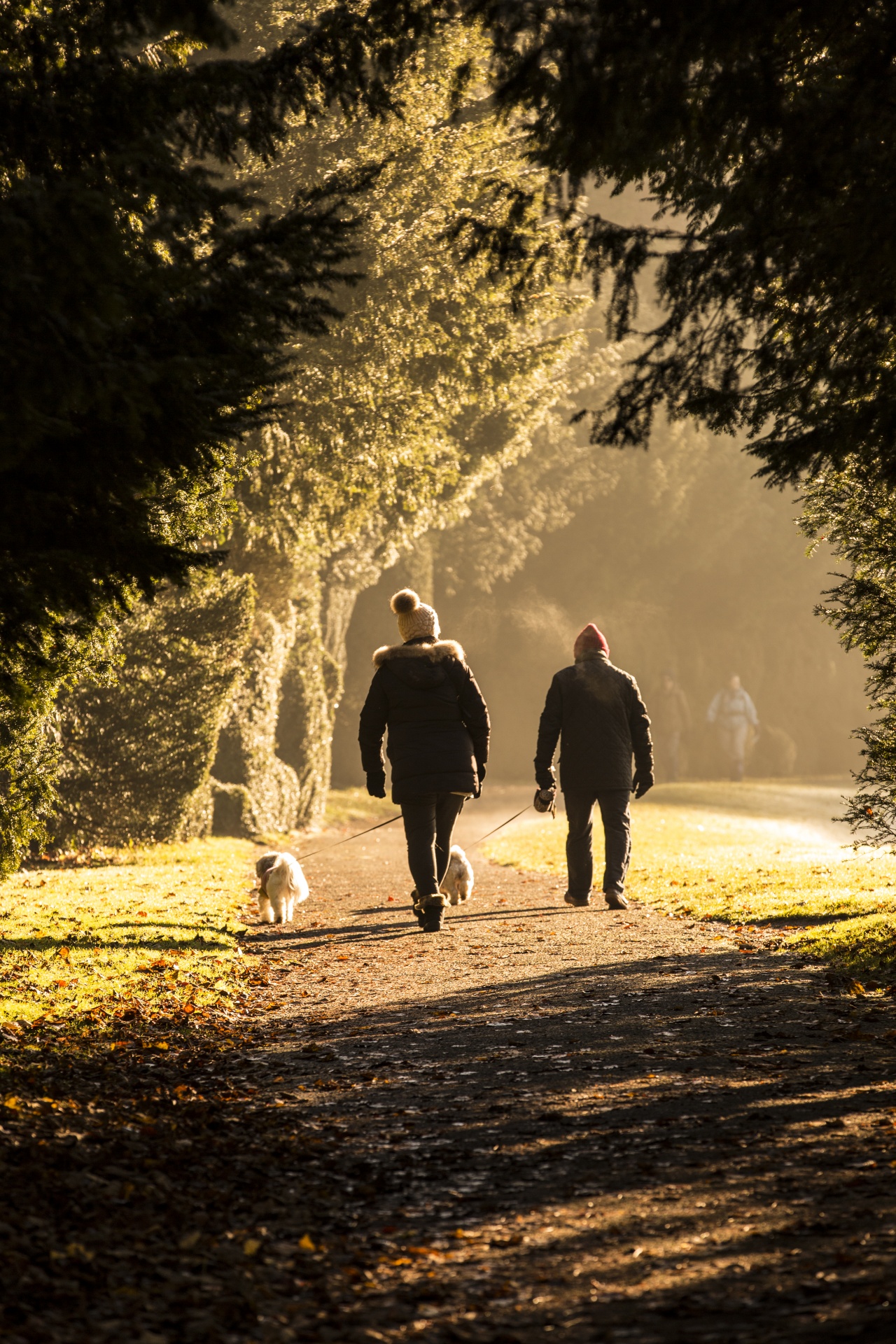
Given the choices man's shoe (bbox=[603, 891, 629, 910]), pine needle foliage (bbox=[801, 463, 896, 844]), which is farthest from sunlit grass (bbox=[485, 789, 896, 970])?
pine needle foliage (bbox=[801, 463, 896, 844])

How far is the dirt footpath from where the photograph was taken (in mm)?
3098

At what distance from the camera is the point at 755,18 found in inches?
188

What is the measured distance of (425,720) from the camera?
927 cm

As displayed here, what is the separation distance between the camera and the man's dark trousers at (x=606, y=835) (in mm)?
10477

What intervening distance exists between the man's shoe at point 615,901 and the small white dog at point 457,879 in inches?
48.2

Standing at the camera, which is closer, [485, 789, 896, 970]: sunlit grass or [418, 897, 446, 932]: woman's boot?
[485, 789, 896, 970]: sunlit grass

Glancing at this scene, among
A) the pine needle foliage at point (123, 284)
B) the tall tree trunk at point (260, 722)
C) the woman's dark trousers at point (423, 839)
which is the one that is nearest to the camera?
the pine needle foliage at point (123, 284)

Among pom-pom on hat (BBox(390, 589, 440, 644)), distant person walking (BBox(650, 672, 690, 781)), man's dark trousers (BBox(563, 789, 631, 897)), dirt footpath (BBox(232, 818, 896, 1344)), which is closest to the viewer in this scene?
dirt footpath (BBox(232, 818, 896, 1344))

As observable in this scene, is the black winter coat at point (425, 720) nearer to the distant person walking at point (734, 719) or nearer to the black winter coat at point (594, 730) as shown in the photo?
the black winter coat at point (594, 730)

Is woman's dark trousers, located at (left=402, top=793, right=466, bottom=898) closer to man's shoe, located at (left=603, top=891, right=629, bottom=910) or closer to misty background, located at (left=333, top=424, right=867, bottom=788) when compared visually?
man's shoe, located at (left=603, top=891, right=629, bottom=910)

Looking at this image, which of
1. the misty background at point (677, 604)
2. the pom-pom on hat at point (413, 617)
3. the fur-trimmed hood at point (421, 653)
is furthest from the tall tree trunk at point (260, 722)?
the misty background at point (677, 604)

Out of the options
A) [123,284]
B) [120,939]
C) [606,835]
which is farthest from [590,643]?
[123,284]

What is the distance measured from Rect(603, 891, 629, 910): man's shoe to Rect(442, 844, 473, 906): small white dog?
1.23 meters

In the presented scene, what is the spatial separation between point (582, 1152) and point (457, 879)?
21.3ft
